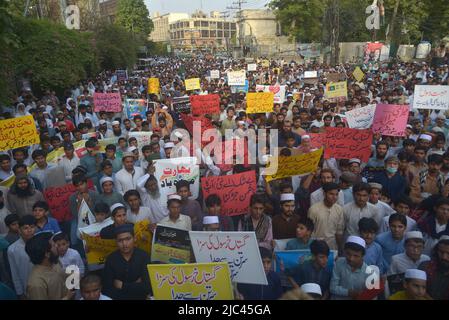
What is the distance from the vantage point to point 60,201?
5.30 meters

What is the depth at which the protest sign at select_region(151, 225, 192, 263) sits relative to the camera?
12.9 ft

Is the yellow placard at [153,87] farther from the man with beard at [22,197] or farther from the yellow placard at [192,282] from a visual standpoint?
the yellow placard at [192,282]

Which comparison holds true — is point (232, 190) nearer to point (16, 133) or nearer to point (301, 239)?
point (301, 239)

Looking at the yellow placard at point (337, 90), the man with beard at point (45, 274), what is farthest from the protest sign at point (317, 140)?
the yellow placard at point (337, 90)

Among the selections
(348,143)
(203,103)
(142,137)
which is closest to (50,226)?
(142,137)

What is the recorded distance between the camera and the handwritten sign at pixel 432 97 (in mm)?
8719

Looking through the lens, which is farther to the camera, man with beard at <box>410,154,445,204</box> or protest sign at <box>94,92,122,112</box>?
protest sign at <box>94,92,122,112</box>

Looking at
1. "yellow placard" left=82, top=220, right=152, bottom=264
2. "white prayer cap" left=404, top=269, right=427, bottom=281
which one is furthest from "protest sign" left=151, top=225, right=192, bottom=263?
"white prayer cap" left=404, top=269, right=427, bottom=281

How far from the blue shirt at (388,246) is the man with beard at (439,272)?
0.46 meters

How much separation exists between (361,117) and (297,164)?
3348 mm

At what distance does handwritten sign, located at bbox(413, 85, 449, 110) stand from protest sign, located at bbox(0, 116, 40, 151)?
7861 millimetres

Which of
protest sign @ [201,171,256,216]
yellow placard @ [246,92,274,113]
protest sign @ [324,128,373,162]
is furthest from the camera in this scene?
yellow placard @ [246,92,274,113]

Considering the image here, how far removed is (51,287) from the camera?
3492mm

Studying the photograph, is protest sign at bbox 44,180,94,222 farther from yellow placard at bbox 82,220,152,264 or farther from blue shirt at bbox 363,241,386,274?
blue shirt at bbox 363,241,386,274
